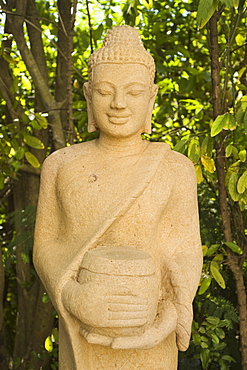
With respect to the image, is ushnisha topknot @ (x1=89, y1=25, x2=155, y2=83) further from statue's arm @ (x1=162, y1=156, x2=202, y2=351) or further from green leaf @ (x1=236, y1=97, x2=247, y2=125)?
green leaf @ (x1=236, y1=97, x2=247, y2=125)

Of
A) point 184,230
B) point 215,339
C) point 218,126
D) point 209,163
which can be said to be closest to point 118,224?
point 184,230

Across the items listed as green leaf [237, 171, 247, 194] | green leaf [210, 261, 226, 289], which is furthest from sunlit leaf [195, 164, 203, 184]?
green leaf [210, 261, 226, 289]

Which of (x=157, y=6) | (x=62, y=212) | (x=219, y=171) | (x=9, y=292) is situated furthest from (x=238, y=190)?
(x=9, y=292)

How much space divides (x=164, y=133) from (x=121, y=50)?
7.22ft

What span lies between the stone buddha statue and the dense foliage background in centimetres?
69

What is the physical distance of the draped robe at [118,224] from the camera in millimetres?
2500

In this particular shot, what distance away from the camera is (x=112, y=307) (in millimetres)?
2273

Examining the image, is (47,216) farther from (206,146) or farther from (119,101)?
(206,146)

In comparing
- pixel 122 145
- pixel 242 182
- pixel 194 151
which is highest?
pixel 122 145

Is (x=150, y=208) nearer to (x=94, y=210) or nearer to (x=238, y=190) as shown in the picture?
(x=94, y=210)

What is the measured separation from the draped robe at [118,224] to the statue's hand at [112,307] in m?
0.18

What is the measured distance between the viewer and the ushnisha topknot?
8.46ft

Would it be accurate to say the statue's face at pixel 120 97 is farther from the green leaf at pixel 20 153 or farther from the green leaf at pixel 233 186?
the green leaf at pixel 20 153

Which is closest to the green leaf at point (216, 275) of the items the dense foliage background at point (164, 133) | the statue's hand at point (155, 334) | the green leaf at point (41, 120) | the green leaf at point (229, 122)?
the dense foliage background at point (164, 133)
